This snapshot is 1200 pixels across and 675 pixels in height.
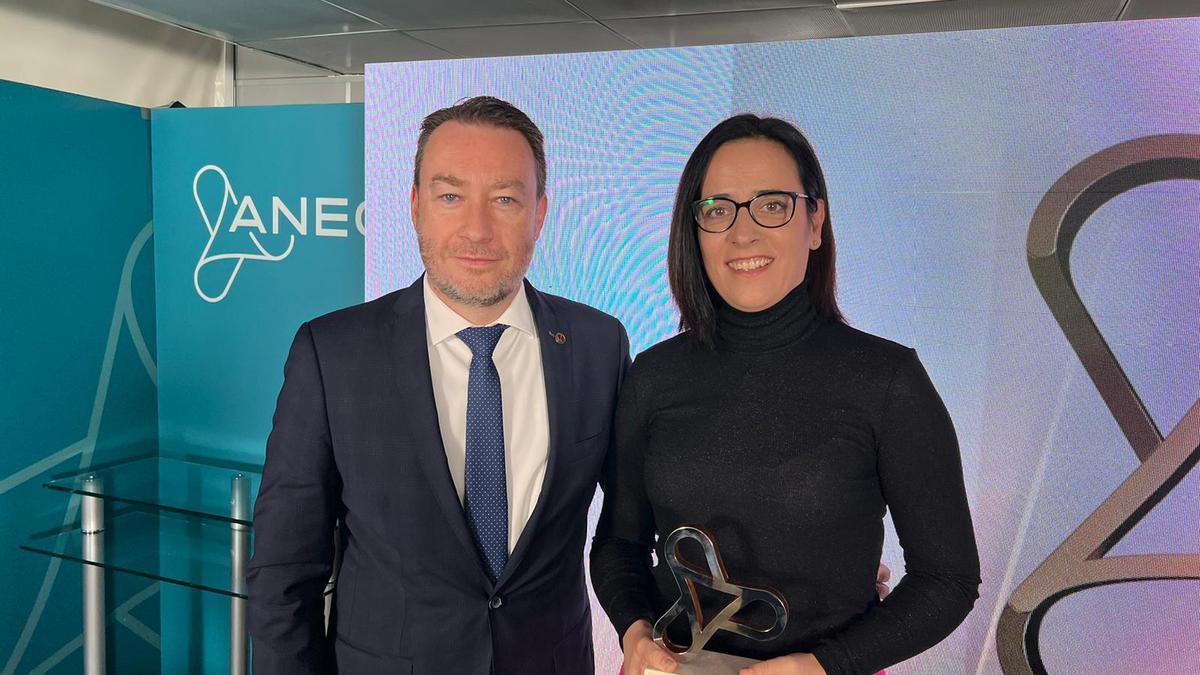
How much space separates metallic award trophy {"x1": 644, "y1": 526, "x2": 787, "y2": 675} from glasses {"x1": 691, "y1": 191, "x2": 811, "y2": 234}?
527mm

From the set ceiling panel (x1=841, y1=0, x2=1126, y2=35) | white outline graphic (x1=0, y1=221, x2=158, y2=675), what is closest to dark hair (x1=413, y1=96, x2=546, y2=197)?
white outline graphic (x1=0, y1=221, x2=158, y2=675)

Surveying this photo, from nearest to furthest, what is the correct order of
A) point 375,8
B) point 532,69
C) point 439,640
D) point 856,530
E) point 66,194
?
point 856,530 < point 439,640 < point 532,69 < point 66,194 < point 375,8

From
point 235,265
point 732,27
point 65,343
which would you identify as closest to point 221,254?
point 235,265

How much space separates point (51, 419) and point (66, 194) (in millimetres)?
882

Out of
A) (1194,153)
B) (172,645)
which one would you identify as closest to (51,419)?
(172,645)

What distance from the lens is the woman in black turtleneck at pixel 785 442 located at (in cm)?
152

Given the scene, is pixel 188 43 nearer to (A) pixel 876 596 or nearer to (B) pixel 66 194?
(B) pixel 66 194

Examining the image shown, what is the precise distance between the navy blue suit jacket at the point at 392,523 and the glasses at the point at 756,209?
1.66ft

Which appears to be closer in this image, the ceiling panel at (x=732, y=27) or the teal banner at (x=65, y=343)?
the teal banner at (x=65, y=343)

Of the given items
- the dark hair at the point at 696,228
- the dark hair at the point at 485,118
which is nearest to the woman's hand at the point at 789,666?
the dark hair at the point at 696,228

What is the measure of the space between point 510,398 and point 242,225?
237cm

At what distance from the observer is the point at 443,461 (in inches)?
73.3

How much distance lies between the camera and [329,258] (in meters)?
3.73

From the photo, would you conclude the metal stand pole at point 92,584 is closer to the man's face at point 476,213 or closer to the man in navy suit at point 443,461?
the man in navy suit at point 443,461
